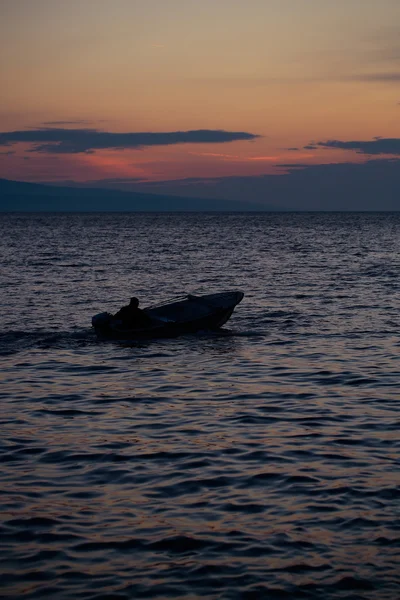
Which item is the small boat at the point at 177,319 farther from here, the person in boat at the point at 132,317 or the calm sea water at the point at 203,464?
Result: the calm sea water at the point at 203,464

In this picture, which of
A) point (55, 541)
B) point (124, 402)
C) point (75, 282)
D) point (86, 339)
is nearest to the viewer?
point (55, 541)

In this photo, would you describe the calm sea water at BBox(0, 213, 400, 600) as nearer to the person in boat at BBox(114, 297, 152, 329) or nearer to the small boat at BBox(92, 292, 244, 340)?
the small boat at BBox(92, 292, 244, 340)

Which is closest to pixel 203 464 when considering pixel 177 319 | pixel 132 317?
pixel 132 317

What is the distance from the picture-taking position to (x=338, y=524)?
10000mm

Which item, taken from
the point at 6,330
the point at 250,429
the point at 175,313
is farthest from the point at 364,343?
the point at 6,330

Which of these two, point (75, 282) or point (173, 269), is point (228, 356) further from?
point (173, 269)

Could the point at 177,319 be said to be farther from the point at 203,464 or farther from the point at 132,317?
the point at 203,464

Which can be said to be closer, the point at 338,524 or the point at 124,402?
the point at 338,524

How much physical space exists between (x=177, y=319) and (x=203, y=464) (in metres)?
14.7

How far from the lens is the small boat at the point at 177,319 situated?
84.0ft

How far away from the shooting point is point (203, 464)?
40.7 ft

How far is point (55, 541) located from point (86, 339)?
650 inches

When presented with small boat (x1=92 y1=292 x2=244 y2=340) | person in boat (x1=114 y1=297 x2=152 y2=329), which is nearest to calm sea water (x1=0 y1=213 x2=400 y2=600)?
small boat (x1=92 y1=292 x2=244 y2=340)

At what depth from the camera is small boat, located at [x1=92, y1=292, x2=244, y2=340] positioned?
25594mm
